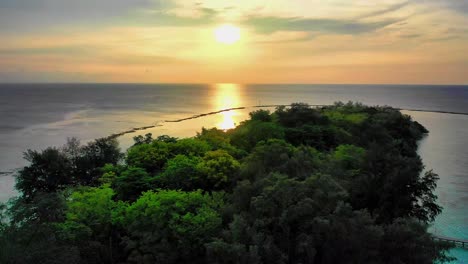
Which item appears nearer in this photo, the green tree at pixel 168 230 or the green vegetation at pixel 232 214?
the green vegetation at pixel 232 214

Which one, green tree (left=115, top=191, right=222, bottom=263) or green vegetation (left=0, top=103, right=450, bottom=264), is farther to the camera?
green tree (left=115, top=191, right=222, bottom=263)

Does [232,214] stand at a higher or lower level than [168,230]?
higher

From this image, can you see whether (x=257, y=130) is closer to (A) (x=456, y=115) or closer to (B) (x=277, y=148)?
(B) (x=277, y=148)

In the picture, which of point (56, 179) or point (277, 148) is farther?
point (56, 179)

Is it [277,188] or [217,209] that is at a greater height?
[277,188]

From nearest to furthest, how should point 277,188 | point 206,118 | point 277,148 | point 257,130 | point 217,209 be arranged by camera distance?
point 277,188 → point 217,209 → point 277,148 → point 257,130 → point 206,118

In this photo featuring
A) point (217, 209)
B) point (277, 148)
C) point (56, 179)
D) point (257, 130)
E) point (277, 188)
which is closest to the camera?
point (277, 188)

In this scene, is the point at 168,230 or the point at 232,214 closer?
the point at 168,230

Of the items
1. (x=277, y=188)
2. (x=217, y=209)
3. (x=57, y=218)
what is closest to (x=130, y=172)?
(x=57, y=218)
